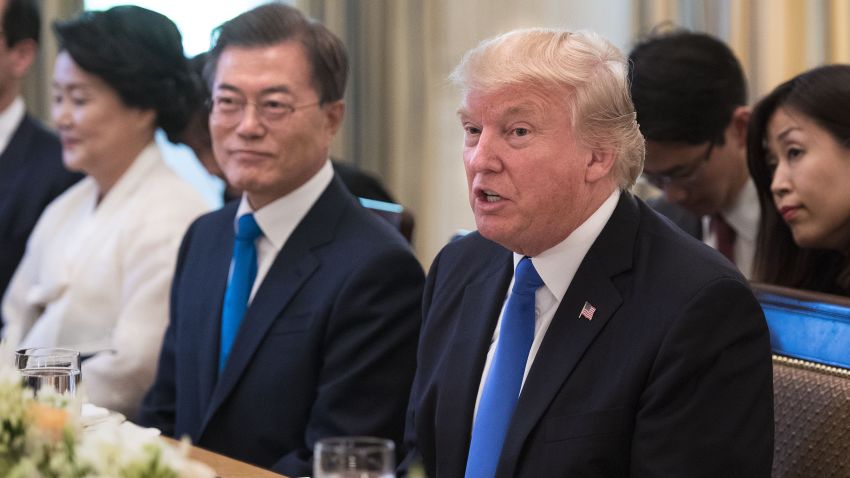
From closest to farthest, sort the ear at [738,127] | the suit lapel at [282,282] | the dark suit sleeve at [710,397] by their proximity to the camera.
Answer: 1. the dark suit sleeve at [710,397]
2. the suit lapel at [282,282]
3. the ear at [738,127]

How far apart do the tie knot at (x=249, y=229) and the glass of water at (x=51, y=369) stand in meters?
0.88

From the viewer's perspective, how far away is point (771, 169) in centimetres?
293

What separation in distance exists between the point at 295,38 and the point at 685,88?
1.05 m

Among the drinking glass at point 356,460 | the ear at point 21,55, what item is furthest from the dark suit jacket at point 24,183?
the drinking glass at point 356,460

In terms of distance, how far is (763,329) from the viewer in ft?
6.33

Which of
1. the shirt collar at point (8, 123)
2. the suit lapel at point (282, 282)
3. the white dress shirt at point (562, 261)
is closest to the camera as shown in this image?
the white dress shirt at point (562, 261)

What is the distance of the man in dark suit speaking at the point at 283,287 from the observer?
8.81 feet

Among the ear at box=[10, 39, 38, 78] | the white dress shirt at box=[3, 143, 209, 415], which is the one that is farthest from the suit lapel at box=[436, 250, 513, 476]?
the ear at box=[10, 39, 38, 78]

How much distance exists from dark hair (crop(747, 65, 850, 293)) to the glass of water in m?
1.63

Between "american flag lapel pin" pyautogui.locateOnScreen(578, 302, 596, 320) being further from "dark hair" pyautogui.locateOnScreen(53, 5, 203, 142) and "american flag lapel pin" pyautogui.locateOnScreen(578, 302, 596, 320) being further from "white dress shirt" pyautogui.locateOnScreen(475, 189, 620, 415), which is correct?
"dark hair" pyautogui.locateOnScreen(53, 5, 203, 142)

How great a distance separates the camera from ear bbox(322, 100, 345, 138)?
2973 millimetres

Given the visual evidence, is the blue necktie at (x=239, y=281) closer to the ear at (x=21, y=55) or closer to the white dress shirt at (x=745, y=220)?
the white dress shirt at (x=745, y=220)

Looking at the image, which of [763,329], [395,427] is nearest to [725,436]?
[763,329]

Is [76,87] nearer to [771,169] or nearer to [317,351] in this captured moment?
[317,351]
